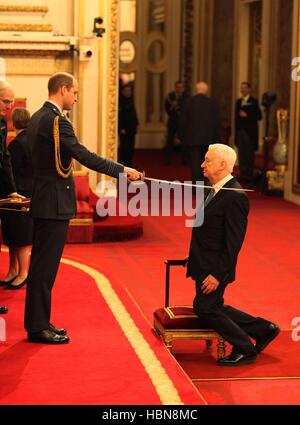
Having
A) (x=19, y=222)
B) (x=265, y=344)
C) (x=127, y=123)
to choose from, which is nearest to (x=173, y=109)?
(x=127, y=123)

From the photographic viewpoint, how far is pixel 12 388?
5.08m

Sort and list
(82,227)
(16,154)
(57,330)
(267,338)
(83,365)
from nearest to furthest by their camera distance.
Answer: (83,365), (57,330), (267,338), (16,154), (82,227)

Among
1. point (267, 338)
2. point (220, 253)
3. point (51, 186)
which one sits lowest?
point (267, 338)

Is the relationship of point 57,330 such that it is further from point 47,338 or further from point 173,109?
point 173,109

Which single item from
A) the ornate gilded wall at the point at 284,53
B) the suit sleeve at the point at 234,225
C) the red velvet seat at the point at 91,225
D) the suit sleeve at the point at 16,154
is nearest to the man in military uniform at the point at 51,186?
the suit sleeve at the point at 234,225

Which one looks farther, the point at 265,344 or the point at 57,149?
the point at 265,344

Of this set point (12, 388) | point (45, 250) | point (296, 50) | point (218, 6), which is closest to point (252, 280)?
point (45, 250)

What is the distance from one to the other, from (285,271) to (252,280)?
576 millimetres

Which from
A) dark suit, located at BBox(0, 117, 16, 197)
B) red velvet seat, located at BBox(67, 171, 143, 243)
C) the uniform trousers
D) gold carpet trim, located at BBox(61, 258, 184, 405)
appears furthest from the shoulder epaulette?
red velvet seat, located at BBox(67, 171, 143, 243)

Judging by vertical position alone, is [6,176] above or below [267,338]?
above

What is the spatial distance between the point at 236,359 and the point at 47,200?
1.51 m

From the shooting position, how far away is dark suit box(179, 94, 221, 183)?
46.8ft

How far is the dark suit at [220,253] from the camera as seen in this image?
5.98 metres

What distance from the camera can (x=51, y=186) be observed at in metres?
5.97
